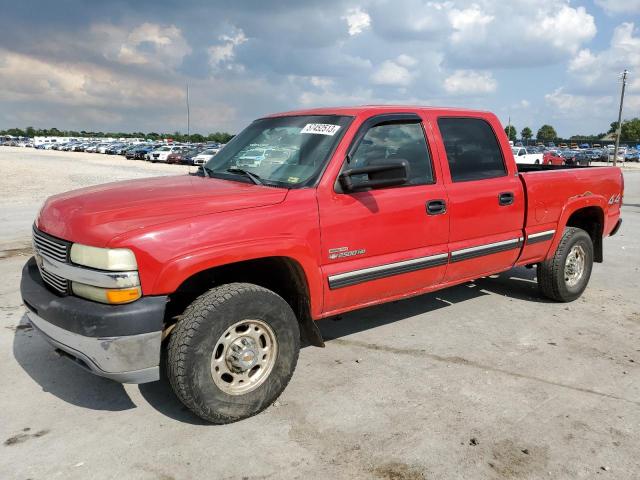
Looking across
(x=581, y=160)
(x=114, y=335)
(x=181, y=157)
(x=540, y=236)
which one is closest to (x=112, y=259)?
(x=114, y=335)

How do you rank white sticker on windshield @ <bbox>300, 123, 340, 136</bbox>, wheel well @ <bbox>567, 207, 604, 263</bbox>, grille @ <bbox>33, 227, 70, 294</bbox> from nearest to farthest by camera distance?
grille @ <bbox>33, 227, 70, 294</bbox>, white sticker on windshield @ <bbox>300, 123, 340, 136</bbox>, wheel well @ <bbox>567, 207, 604, 263</bbox>

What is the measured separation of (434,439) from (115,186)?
8.99 ft

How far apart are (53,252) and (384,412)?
2.23 meters

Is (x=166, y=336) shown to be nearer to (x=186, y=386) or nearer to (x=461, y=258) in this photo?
(x=186, y=386)

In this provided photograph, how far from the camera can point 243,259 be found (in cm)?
320

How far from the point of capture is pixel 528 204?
16.2ft

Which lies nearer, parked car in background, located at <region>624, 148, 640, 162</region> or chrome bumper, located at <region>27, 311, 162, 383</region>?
chrome bumper, located at <region>27, 311, 162, 383</region>

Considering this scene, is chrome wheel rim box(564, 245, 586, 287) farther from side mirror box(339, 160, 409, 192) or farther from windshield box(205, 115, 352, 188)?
windshield box(205, 115, 352, 188)

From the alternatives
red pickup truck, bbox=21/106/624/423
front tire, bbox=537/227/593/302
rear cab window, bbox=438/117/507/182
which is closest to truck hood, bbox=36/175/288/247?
red pickup truck, bbox=21/106/624/423

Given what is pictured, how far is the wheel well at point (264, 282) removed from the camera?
134 inches

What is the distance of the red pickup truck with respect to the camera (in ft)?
9.63

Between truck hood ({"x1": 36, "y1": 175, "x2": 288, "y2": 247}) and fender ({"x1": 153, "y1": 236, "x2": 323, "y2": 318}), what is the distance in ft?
0.75

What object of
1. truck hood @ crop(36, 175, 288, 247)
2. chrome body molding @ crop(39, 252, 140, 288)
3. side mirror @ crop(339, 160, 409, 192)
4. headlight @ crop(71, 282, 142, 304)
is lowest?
headlight @ crop(71, 282, 142, 304)

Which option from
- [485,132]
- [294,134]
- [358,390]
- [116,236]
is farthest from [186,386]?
[485,132]
